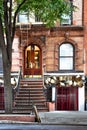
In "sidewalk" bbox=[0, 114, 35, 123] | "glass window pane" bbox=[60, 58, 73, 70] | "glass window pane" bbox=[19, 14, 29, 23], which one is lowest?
"sidewalk" bbox=[0, 114, 35, 123]

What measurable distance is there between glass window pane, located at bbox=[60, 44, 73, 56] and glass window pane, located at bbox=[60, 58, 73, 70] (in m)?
0.45

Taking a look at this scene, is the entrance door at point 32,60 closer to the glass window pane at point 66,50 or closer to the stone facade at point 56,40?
the stone facade at point 56,40

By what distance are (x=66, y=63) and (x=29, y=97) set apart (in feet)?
13.8

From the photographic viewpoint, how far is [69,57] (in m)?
32.9

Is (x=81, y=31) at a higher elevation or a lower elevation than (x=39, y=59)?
higher

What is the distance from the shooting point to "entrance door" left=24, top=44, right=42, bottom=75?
33.9 meters

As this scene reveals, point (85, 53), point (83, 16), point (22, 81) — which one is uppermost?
point (83, 16)

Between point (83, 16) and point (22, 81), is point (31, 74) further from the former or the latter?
point (83, 16)

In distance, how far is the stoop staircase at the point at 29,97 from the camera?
30328 mm

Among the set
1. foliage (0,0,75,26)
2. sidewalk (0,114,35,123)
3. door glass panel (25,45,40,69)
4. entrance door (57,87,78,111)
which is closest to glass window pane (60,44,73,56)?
door glass panel (25,45,40,69)

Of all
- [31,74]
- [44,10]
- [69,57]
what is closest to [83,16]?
[69,57]

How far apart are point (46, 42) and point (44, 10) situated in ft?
29.3

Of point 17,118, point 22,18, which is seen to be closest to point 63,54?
point 22,18

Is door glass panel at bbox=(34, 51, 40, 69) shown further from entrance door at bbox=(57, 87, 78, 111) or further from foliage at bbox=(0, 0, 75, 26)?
foliage at bbox=(0, 0, 75, 26)
